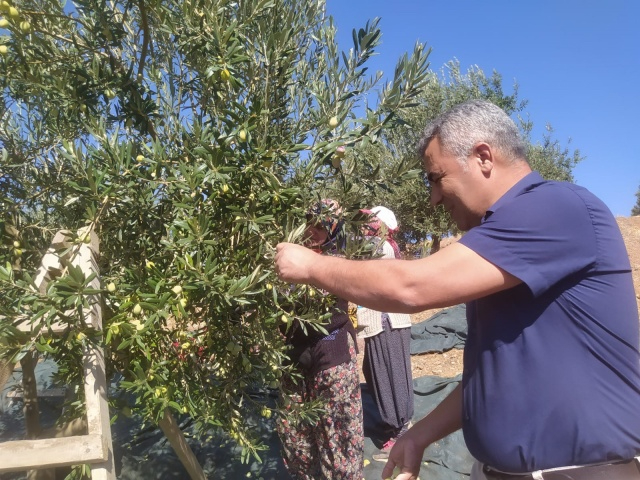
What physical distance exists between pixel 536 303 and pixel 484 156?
487 millimetres

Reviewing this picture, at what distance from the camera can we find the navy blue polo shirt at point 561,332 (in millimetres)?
1529

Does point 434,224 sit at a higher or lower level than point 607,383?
higher

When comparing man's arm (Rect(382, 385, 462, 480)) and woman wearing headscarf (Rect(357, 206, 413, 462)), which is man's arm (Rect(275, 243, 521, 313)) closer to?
man's arm (Rect(382, 385, 462, 480))

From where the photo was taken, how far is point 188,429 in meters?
4.80

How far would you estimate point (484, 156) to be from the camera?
1.72 metres

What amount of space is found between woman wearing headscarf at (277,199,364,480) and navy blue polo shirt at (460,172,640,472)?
5.91ft

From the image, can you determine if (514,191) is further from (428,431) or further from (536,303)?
(428,431)

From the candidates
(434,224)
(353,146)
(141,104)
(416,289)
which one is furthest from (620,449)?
(434,224)

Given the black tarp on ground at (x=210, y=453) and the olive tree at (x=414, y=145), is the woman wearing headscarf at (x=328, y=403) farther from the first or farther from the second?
the olive tree at (x=414, y=145)

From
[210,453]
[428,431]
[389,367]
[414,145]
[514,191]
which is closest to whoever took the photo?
[514,191]

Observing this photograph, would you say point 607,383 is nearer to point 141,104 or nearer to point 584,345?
point 584,345

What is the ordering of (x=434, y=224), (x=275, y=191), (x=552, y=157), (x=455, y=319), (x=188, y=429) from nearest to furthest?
(x=275, y=191) < (x=188, y=429) < (x=455, y=319) < (x=434, y=224) < (x=552, y=157)

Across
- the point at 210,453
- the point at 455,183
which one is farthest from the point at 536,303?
the point at 210,453

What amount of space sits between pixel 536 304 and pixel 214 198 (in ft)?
3.72
